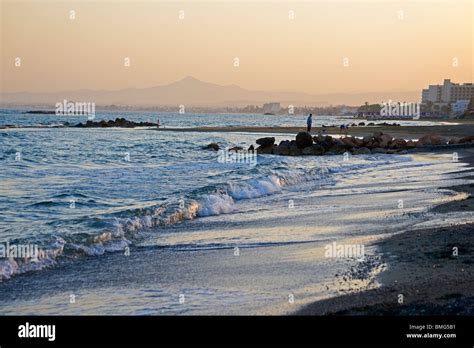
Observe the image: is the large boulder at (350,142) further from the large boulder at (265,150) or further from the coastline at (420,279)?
the coastline at (420,279)

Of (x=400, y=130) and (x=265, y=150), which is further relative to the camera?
(x=400, y=130)

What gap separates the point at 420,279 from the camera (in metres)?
7.45

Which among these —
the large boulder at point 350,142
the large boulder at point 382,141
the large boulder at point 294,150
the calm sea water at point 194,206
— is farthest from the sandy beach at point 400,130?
the calm sea water at point 194,206

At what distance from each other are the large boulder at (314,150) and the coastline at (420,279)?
2709cm

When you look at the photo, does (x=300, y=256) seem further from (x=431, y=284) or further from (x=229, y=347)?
(x=229, y=347)

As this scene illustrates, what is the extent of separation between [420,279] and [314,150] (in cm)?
3089

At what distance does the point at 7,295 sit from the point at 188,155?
94.1ft

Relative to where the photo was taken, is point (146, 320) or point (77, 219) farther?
point (77, 219)

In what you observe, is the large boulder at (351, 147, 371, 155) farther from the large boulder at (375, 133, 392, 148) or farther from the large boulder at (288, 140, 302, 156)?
the large boulder at (288, 140, 302, 156)

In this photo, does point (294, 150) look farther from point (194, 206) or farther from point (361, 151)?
point (194, 206)

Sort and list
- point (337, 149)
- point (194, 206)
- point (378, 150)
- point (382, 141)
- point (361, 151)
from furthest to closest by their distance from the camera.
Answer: point (382, 141) → point (378, 150) → point (337, 149) → point (361, 151) → point (194, 206)

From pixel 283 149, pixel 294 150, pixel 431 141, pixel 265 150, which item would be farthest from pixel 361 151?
pixel 431 141

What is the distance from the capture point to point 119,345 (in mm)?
5391

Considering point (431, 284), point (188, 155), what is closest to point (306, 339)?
Answer: point (431, 284)
